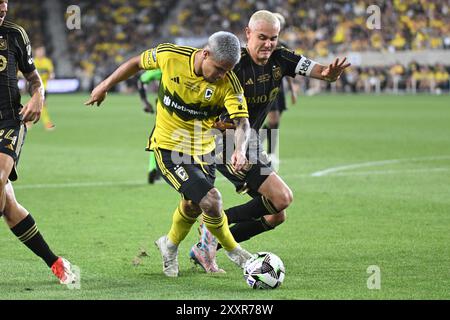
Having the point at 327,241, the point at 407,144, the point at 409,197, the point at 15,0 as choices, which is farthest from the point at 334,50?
the point at 327,241

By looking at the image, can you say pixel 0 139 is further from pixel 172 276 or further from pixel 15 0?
pixel 15 0

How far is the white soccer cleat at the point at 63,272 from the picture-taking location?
21.5ft

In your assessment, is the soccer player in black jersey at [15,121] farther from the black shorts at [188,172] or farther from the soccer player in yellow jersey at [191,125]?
the black shorts at [188,172]

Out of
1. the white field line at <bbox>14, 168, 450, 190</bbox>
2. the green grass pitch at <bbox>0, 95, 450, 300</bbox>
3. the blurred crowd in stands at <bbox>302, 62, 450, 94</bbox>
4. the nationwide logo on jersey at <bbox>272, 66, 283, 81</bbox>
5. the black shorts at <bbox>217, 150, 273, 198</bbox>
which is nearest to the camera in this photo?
the green grass pitch at <bbox>0, 95, 450, 300</bbox>

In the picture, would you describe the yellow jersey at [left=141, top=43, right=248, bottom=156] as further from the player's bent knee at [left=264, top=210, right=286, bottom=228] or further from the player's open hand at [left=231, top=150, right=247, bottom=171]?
the player's bent knee at [left=264, top=210, right=286, bottom=228]

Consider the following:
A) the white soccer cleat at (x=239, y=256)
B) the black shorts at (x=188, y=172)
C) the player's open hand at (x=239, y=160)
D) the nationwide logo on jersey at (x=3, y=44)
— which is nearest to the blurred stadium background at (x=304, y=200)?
the white soccer cleat at (x=239, y=256)

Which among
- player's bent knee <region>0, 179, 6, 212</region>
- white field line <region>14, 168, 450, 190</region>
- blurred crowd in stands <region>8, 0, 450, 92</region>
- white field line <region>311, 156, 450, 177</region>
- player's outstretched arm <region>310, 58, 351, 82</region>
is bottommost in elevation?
blurred crowd in stands <region>8, 0, 450, 92</region>

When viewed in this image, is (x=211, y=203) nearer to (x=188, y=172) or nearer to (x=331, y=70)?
(x=188, y=172)

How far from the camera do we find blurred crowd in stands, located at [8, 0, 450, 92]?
39844 mm

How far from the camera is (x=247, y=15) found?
47500 millimetres

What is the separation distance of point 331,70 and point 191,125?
119 centimetres

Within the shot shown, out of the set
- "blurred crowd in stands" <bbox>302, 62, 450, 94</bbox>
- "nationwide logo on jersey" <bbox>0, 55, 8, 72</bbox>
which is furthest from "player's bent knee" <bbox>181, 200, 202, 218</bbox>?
"blurred crowd in stands" <bbox>302, 62, 450, 94</bbox>

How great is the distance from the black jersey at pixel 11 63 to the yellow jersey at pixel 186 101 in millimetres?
906

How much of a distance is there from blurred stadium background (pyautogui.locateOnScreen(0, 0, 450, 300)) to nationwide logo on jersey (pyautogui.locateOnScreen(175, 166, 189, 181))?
77cm
